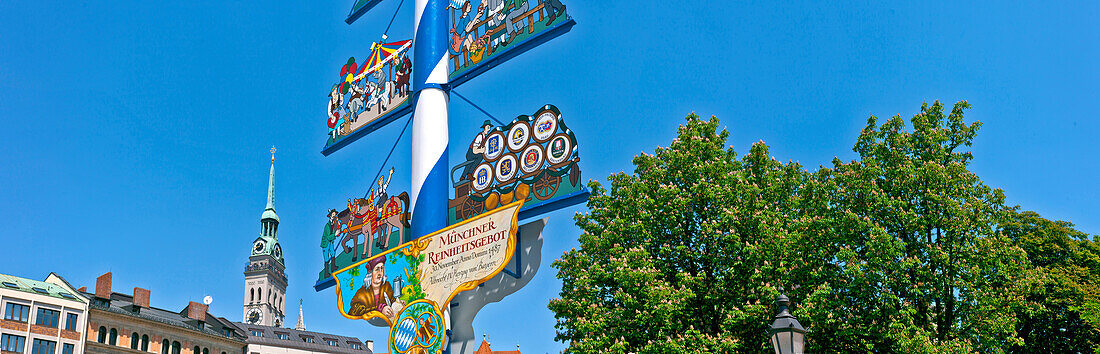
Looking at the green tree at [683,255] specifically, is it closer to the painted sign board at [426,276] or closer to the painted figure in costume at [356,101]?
the painted sign board at [426,276]

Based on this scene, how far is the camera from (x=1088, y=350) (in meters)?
30.8

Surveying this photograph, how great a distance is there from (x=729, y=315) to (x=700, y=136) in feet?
17.4

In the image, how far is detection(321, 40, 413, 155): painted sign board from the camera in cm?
2866

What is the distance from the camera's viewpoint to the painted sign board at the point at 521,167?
23.0 metres

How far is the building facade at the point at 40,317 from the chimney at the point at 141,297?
553cm

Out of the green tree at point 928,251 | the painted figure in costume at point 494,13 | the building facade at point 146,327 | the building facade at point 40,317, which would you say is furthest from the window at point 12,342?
the green tree at point 928,251

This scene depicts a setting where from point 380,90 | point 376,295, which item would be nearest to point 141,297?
point 380,90

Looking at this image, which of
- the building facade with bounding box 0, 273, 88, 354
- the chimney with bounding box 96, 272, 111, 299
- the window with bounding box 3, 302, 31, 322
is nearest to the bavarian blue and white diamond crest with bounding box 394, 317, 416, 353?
the building facade with bounding box 0, 273, 88, 354

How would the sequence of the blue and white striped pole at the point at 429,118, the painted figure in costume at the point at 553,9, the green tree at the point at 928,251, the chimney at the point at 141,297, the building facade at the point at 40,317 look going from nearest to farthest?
the green tree at the point at 928,251
the painted figure in costume at the point at 553,9
the blue and white striped pole at the point at 429,118
the building facade at the point at 40,317
the chimney at the point at 141,297

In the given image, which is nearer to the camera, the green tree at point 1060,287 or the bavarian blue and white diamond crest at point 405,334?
the bavarian blue and white diamond crest at point 405,334

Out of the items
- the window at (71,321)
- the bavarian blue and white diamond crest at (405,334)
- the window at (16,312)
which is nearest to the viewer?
the bavarian blue and white diamond crest at (405,334)

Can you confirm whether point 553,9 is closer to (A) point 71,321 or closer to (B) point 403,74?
(B) point 403,74

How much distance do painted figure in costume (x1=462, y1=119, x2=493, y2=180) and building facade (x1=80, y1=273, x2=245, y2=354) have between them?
167ft

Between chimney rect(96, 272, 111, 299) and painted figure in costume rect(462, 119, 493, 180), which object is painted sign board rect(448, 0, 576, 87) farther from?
chimney rect(96, 272, 111, 299)
